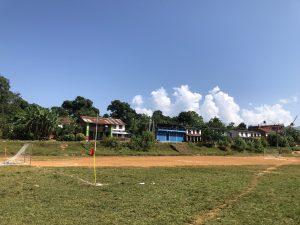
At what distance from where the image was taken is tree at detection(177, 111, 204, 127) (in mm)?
147500

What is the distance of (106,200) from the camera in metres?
15.3

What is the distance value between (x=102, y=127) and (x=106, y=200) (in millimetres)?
91872

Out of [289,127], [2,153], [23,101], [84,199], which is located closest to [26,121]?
[2,153]

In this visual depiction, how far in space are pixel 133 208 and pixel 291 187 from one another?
38.6ft

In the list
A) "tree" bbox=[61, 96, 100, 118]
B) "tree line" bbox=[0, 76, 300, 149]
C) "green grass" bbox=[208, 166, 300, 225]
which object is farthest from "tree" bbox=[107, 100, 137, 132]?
"green grass" bbox=[208, 166, 300, 225]

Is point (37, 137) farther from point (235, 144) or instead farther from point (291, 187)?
point (291, 187)

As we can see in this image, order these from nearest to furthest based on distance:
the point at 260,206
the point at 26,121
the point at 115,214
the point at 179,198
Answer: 1. the point at 115,214
2. the point at 260,206
3. the point at 179,198
4. the point at 26,121

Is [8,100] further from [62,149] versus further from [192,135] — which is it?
[192,135]

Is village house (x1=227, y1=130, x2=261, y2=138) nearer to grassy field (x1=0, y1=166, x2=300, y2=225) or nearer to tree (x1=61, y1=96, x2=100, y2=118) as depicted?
tree (x1=61, y1=96, x2=100, y2=118)

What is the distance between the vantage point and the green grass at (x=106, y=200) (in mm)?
11828

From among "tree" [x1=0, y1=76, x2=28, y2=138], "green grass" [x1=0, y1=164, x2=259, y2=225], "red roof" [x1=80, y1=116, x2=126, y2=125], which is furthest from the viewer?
"tree" [x1=0, y1=76, x2=28, y2=138]

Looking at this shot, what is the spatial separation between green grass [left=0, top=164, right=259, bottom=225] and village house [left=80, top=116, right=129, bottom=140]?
76305 millimetres

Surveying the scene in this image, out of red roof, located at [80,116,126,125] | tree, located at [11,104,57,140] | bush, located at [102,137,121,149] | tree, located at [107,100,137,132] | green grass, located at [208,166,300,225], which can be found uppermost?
tree, located at [107,100,137,132]

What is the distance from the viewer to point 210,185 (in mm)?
21219
